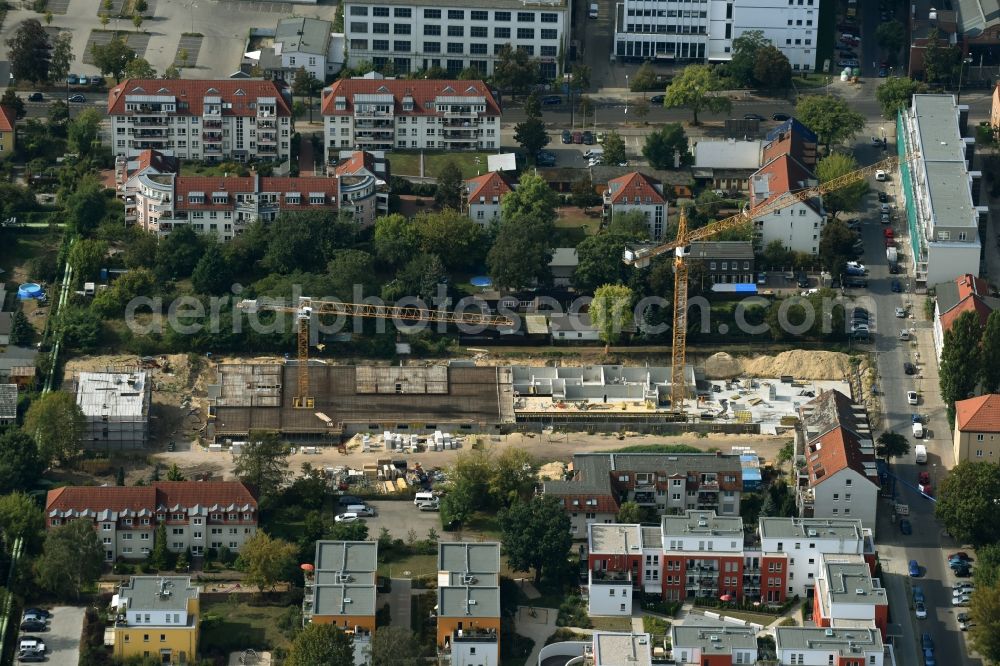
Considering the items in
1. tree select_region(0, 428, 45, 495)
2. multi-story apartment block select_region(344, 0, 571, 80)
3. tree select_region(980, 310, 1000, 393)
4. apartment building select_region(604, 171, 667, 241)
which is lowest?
tree select_region(0, 428, 45, 495)

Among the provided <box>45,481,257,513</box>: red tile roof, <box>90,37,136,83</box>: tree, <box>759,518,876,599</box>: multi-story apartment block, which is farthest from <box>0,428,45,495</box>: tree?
<box>90,37,136,83</box>: tree

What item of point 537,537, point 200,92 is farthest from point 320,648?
point 200,92

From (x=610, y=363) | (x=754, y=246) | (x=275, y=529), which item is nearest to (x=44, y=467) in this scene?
(x=275, y=529)

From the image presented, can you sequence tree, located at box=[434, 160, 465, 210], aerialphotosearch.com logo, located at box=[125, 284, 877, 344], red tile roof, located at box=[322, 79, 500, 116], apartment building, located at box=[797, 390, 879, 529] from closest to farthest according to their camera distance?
apartment building, located at box=[797, 390, 879, 529], aerialphotosearch.com logo, located at box=[125, 284, 877, 344], tree, located at box=[434, 160, 465, 210], red tile roof, located at box=[322, 79, 500, 116]

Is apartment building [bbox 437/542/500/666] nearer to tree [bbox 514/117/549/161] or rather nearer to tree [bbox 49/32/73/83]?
tree [bbox 514/117/549/161]

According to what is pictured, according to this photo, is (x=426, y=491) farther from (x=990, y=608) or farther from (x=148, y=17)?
(x=148, y=17)

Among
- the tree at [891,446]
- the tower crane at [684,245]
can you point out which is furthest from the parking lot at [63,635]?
the tree at [891,446]

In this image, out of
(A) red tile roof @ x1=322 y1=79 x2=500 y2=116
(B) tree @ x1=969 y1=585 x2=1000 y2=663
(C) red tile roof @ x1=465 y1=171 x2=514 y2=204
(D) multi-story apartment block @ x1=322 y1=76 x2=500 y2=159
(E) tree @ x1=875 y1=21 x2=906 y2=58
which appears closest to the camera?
(B) tree @ x1=969 y1=585 x2=1000 y2=663
